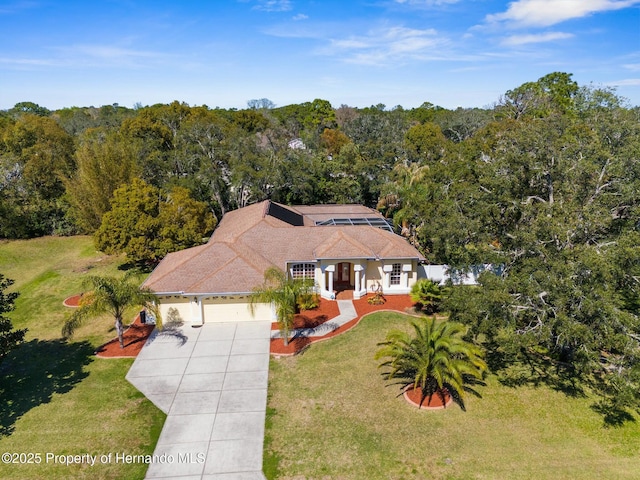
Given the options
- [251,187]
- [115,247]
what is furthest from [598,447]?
[251,187]

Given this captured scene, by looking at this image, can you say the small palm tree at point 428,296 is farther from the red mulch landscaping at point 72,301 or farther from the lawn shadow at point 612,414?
the red mulch landscaping at point 72,301

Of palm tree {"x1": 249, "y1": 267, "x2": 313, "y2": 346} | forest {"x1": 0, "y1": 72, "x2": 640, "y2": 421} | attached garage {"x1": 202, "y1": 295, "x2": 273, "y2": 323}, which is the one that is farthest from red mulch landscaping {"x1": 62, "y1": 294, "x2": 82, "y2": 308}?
palm tree {"x1": 249, "y1": 267, "x2": 313, "y2": 346}

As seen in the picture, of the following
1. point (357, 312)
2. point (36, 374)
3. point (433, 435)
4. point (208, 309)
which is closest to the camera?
point (433, 435)

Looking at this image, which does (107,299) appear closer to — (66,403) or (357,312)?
(66,403)

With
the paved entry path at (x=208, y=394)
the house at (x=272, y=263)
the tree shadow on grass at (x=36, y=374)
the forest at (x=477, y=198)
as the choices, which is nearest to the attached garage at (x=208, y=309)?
the house at (x=272, y=263)

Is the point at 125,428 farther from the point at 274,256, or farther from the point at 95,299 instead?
the point at 274,256

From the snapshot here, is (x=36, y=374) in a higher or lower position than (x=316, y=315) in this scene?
lower

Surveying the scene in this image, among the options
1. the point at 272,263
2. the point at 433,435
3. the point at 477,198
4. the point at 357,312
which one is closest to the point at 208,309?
the point at 272,263
